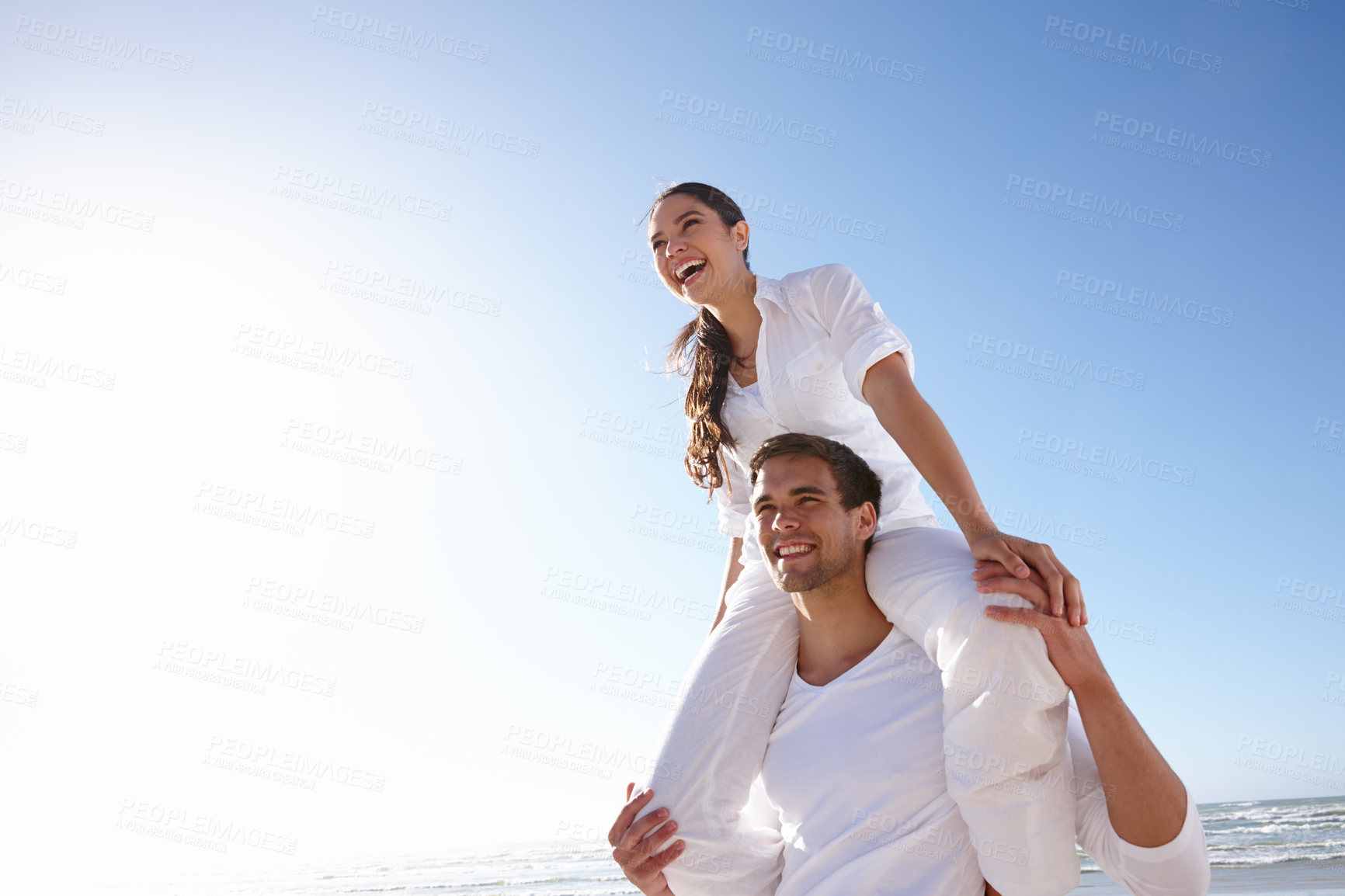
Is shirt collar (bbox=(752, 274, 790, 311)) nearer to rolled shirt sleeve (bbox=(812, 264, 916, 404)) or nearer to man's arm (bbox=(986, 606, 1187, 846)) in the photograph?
rolled shirt sleeve (bbox=(812, 264, 916, 404))

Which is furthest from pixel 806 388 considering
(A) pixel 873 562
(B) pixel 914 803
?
(B) pixel 914 803

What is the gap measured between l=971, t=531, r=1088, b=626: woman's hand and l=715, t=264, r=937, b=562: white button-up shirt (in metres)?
0.77

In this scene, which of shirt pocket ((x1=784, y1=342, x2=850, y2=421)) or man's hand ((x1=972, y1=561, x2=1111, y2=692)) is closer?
man's hand ((x1=972, y1=561, x2=1111, y2=692))

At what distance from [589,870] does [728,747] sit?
656 inches

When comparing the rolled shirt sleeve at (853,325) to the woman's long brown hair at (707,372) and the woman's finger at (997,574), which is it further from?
the woman's finger at (997,574)

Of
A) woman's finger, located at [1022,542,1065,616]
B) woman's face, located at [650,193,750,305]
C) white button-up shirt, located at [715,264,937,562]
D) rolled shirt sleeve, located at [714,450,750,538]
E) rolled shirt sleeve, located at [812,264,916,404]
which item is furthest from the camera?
rolled shirt sleeve, located at [714,450,750,538]

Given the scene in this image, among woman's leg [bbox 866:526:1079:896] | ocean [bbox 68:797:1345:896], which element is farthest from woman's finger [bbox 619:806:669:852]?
ocean [bbox 68:797:1345:896]

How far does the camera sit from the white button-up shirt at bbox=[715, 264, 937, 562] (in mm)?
3232

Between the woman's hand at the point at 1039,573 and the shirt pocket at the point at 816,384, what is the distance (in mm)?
988

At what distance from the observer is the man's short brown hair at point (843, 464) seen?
3145 mm

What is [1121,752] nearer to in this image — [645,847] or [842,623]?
[842,623]

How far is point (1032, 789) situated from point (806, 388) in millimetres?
1619

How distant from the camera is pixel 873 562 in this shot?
9.91 ft

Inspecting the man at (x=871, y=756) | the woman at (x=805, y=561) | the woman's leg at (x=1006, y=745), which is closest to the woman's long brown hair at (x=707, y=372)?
the woman at (x=805, y=561)
